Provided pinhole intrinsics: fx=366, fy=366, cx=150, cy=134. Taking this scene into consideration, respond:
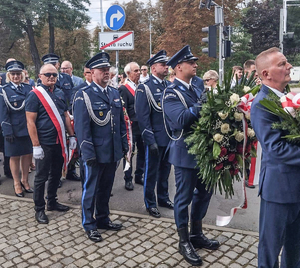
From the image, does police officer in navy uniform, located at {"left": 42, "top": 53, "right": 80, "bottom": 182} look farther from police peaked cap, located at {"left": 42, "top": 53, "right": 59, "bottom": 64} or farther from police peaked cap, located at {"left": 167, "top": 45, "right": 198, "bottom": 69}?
police peaked cap, located at {"left": 167, "top": 45, "right": 198, "bottom": 69}

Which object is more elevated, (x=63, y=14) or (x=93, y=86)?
(x=63, y=14)

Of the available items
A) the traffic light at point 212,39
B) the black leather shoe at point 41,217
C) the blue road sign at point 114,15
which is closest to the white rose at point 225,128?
the black leather shoe at point 41,217

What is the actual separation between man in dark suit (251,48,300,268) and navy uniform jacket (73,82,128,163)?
1.98 meters

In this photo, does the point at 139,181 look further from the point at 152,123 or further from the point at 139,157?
the point at 152,123

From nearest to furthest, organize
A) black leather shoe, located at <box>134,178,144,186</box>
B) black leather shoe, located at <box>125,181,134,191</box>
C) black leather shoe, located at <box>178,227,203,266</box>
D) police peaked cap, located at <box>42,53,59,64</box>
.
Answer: black leather shoe, located at <box>178,227,203,266</box> < black leather shoe, located at <box>125,181,134,191</box> < black leather shoe, located at <box>134,178,144,186</box> < police peaked cap, located at <box>42,53,59,64</box>

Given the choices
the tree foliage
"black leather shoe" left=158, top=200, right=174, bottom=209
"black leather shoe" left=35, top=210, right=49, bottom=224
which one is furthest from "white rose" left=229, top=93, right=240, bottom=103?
the tree foliage

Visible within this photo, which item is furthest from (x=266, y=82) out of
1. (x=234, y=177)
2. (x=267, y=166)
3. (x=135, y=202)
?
(x=135, y=202)

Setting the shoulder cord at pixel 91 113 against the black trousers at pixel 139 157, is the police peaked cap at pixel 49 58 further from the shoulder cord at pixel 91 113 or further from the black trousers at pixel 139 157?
the shoulder cord at pixel 91 113

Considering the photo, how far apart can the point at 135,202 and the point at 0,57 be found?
3921 centimetres

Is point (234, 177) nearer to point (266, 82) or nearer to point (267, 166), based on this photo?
point (267, 166)

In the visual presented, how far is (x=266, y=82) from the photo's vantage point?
110 inches

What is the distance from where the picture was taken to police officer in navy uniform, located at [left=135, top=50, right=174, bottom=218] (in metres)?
4.80

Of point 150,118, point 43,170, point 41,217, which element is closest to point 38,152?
point 43,170

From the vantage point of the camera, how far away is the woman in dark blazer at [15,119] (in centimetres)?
571
